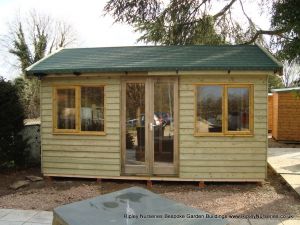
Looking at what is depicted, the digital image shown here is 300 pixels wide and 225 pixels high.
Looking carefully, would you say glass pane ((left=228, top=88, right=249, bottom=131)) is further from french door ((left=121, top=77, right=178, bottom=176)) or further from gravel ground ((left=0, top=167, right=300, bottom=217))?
gravel ground ((left=0, top=167, right=300, bottom=217))

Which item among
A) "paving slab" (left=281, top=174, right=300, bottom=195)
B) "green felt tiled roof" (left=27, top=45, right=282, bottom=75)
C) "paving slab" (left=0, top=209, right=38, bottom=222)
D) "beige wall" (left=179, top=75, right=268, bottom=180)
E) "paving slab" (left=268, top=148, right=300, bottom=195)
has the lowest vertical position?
"paving slab" (left=0, top=209, right=38, bottom=222)

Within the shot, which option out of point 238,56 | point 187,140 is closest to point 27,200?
point 187,140

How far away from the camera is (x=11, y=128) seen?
9.23 meters

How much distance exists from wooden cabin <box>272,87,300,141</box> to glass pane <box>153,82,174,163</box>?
28.1 ft

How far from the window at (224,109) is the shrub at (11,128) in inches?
190

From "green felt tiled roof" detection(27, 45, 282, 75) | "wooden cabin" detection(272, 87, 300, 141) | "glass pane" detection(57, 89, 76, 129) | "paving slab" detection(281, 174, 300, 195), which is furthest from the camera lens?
"wooden cabin" detection(272, 87, 300, 141)

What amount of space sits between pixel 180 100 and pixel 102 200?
16.0ft

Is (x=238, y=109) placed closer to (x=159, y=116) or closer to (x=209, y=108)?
(x=209, y=108)

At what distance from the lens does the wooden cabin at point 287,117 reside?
1474cm

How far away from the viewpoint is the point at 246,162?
7.72 metres

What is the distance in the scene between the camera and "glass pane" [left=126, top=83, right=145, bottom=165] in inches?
311

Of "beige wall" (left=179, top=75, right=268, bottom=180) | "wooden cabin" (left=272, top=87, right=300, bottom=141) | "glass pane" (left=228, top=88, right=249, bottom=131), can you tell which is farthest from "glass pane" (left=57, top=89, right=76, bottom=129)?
"wooden cabin" (left=272, top=87, right=300, bottom=141)

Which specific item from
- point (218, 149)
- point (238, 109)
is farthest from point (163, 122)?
point (238, 109)

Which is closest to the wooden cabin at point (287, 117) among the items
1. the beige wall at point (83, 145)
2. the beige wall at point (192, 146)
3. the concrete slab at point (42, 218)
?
the beige wall at point (192, 146)
